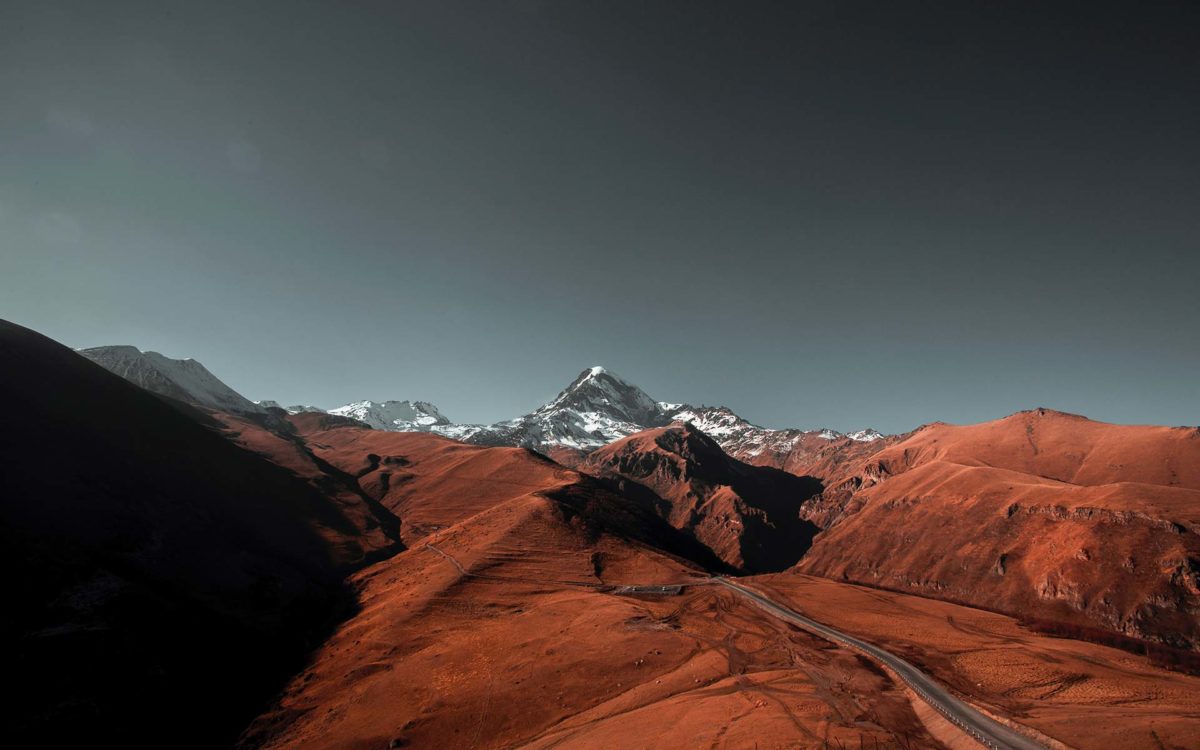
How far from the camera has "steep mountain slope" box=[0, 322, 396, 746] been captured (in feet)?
179

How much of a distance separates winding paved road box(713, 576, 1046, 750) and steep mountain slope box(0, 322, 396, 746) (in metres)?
82.4

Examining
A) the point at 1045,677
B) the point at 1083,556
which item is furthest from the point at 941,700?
the point at 1083,556

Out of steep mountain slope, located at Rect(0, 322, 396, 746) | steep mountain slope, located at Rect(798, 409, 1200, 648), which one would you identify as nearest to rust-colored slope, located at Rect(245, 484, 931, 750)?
steep mountain slope, located at Rect(0, 322, 396, 746)

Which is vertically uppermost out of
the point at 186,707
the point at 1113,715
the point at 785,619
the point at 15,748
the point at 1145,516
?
the point at 1145,516

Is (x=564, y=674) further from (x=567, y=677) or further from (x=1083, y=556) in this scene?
(x=1083, y=556)

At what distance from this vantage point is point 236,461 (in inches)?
5832

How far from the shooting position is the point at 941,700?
47469mm

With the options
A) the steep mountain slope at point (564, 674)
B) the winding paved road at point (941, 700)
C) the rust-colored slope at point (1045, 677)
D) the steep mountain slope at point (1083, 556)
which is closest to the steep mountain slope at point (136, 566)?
the steep mountain slope at point (564, 674)

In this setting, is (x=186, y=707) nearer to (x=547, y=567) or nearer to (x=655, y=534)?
(x=547, y=567)

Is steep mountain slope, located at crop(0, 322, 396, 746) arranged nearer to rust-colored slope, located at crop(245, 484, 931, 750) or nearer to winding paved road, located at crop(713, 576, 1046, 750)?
rust-colored slope, located at crop(245, 484, 931, 750)

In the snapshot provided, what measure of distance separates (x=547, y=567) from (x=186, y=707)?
218 ft

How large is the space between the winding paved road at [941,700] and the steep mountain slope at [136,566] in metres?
82.4

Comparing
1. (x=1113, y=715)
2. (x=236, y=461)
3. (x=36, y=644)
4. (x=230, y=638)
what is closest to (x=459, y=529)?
(x=230, y=638)

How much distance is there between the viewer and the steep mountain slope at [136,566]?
54562 millimetres
